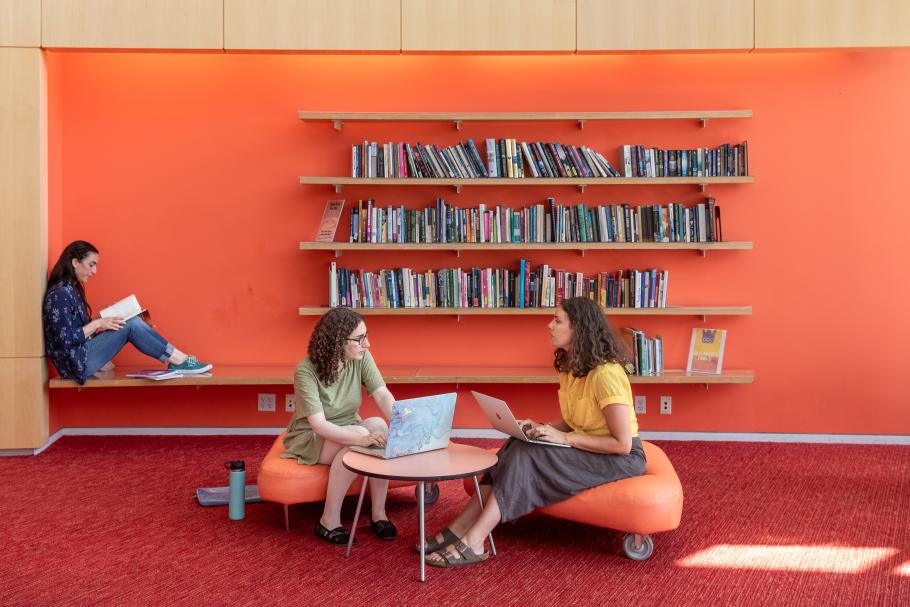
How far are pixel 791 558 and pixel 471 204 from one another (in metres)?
2.99

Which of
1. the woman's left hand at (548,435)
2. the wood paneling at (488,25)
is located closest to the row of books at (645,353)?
the wood paneling at (488,25)

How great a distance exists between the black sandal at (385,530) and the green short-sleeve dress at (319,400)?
1.31 ft

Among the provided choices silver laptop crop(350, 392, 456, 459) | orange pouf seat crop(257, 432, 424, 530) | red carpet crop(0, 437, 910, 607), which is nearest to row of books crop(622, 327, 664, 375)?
red carpet crop(0, 437, 910, 607)

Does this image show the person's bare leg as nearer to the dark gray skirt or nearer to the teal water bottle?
the teal water bottle

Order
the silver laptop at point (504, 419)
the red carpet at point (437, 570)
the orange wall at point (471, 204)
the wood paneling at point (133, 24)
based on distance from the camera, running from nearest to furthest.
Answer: the red carpet at point (437, 570), the silver laptop at point (504, 419), the wood paneling at point (133, 24), the orange wall at point (471, 204)

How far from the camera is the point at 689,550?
3664 millimetres

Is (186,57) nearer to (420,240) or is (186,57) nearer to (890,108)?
(420,240)

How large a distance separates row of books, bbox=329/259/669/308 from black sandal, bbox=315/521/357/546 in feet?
6.48

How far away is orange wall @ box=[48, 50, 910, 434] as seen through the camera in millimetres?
5578

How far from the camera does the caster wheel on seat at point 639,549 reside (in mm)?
3553

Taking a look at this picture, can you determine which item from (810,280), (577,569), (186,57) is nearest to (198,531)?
(577,569)

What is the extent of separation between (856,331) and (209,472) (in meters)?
4.10

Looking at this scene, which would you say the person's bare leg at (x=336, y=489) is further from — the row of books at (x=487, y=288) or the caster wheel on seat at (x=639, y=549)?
the row of books at (x=487, y=288)

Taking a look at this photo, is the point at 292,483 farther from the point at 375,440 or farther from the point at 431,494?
the point at 431,494
